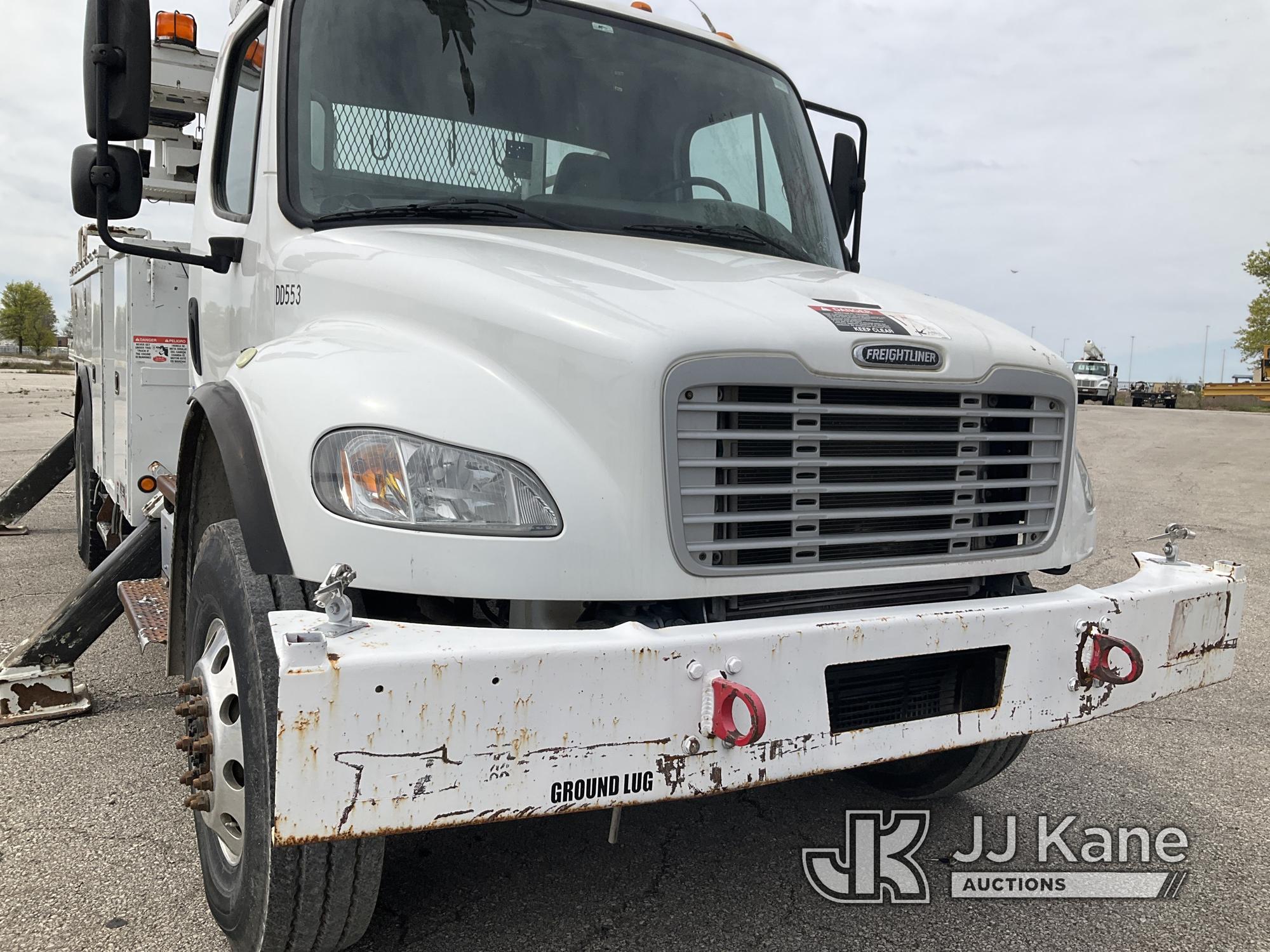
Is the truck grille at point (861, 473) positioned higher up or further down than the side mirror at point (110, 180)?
further down

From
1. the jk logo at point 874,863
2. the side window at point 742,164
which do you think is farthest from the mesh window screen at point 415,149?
the jk logo at point 874,863

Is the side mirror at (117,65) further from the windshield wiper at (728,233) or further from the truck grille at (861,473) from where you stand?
the truck grille at (861,473)

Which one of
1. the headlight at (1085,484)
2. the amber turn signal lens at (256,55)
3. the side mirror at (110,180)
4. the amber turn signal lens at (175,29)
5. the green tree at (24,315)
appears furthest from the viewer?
the green tree at (24,315)

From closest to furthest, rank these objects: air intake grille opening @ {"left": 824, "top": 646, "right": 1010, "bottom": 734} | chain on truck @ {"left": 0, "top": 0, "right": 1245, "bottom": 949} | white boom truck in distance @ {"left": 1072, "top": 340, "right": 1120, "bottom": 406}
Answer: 1. chain on truck @ {"left": 0, "top": 0, "right": 1245, "bottom": 949}
2. air intake grille opening @ {"left": 824, "top": 646, "right": 1010, "bottom": 734}
3. white boom truck in distance @ {"left": 1072, "top": 340, "right": 1120, "bottom": 406}

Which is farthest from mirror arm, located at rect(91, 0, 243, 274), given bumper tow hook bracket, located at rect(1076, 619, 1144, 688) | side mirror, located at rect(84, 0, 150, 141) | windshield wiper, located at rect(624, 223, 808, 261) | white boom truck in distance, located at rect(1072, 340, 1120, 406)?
white boom truck in distance, located at rect(1072, 340, 1120, 406)

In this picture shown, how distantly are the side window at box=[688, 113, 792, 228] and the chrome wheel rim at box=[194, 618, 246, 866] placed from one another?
6.94ft

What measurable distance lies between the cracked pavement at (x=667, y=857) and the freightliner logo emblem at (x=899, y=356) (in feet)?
5.04

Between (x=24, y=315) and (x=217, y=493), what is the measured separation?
102 meters

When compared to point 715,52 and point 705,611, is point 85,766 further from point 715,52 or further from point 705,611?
point 715,52

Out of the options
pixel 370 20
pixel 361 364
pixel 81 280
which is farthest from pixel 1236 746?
pixel 81 280

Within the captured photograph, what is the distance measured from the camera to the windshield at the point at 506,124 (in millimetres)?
3064

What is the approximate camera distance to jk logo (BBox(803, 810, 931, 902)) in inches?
120

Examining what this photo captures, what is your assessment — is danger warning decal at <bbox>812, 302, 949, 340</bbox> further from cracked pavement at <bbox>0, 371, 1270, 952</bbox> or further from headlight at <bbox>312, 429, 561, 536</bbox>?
cracked pavement at <bbox>0, 371, 1270, 952</bbox>

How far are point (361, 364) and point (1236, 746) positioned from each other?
393 cm
